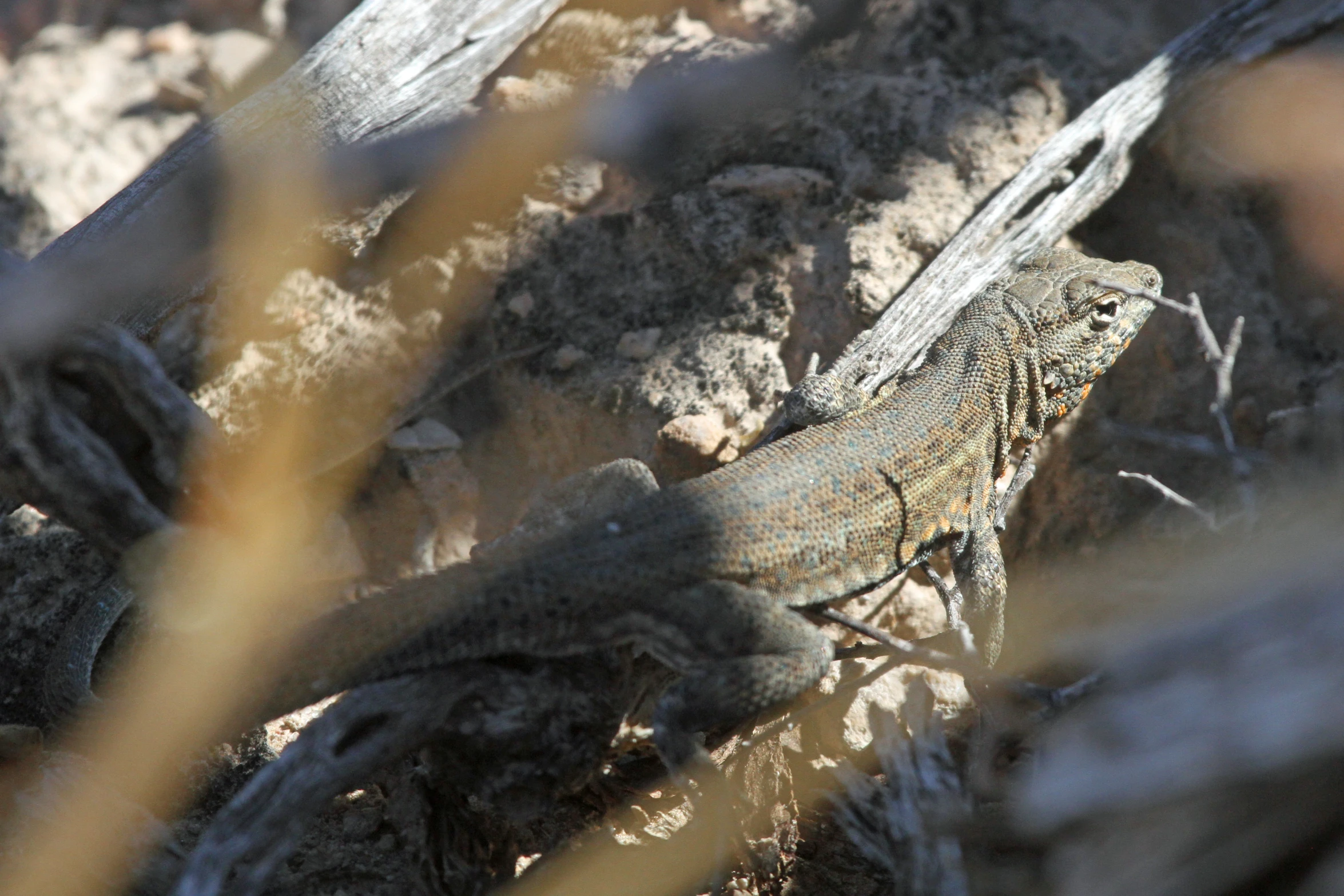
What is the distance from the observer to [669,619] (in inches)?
120

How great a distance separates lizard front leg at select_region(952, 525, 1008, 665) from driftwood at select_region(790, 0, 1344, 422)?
0.80 meters

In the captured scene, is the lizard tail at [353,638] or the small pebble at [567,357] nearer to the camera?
the lizard tail at [353,638]

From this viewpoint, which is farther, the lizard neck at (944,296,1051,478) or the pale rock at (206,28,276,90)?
the pale rock at (206,28,276,90)

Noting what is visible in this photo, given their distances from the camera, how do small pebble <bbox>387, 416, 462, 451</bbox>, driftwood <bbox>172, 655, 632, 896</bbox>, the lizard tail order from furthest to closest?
small pebble <bbox>387, 416, 462, 451</bbox>, the lizard tail, driftwood <bbox>172, 655, 632, 896</bbox>

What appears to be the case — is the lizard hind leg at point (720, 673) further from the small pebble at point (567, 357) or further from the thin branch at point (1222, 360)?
the small pebble at point (567, 357)

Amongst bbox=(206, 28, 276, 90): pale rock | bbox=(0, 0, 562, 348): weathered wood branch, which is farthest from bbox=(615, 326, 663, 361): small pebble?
bbox=(206, 28, 276, 90): pale rock

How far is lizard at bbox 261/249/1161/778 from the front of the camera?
2.90 metres

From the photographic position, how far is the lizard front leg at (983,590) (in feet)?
12.0

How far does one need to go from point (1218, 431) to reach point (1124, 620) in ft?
4.28

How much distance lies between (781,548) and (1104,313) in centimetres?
184

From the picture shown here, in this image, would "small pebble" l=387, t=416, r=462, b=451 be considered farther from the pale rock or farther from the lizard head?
the pale rock

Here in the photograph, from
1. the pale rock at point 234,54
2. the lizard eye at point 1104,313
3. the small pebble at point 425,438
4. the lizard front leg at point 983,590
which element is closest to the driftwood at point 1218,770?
the lizard front leg at point 983,590

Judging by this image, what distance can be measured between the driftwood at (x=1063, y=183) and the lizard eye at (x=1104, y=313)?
20.1 inches

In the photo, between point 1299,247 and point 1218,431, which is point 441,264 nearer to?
point 1218,431
